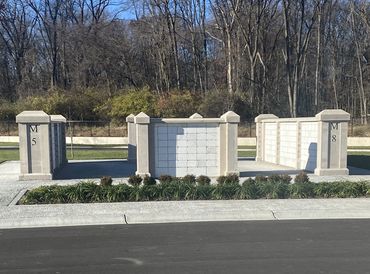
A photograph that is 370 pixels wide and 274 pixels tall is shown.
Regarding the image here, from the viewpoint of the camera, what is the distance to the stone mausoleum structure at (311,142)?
1642 centimetres

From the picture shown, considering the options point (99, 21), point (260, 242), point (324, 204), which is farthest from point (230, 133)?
point (99, 21)

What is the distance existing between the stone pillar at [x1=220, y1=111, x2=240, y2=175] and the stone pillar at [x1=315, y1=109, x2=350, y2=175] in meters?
2.92

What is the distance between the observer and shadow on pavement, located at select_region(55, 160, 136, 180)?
16.7 m

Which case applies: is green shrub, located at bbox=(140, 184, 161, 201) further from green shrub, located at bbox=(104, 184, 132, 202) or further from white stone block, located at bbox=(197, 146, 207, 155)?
white stone block, located at bbox=(197, 146, 207, 155)

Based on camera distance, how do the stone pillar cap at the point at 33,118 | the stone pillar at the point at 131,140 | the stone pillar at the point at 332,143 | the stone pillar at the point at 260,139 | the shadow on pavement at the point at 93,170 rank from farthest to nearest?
1. the stone pillar at the point at 260,139
2. the stone pillar at the point at 131,140
3. the shadow on pavement at the point at 93,170
4. the stone pillar at the point at 332,143
5. the stone pillar cap at the point at 33,118

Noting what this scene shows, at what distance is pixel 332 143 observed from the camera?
1650 cm

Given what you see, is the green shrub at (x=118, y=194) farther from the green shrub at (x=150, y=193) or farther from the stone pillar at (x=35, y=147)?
the stone pillar at (x=35, y=147)

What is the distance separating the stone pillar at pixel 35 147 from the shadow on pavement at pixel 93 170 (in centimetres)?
93

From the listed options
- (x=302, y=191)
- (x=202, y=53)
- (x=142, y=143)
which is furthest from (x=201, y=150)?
(x=202, y=53)

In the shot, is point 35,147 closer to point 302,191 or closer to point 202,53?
point 302,191

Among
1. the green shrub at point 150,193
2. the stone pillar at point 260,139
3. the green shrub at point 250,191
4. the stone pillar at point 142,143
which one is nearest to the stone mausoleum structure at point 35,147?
the stone pillar at point 142,143

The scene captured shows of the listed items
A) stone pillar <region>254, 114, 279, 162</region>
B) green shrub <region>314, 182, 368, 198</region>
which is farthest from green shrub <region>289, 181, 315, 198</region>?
stone pillar <region>254, 114, 279, 162</region>

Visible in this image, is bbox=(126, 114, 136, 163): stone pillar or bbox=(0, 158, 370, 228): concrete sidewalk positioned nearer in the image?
bbox=(0, 158, 370, 228): concrete sidewalk

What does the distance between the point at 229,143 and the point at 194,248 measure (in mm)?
9069
